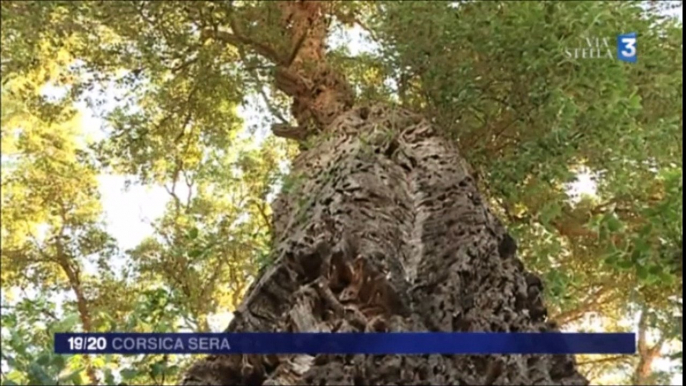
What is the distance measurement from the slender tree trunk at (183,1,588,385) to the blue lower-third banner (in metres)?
0.01

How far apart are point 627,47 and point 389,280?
1104 mm

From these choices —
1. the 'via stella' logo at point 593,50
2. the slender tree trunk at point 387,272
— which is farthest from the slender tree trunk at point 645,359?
the 'via stella' logo at point 593,50

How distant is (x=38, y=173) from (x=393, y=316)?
38.5 inches

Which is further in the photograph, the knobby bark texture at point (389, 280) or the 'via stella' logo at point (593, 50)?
the 'via stella' logo at point (593, 50)

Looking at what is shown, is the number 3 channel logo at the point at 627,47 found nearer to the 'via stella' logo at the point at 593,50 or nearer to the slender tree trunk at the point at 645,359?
the 'via stella' logo at the point at 593,50

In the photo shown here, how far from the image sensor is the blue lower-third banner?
876 millimetres

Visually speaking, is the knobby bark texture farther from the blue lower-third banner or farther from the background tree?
the background tree

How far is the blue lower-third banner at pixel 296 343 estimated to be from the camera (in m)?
0.88

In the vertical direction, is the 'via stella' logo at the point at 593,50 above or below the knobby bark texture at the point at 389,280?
above

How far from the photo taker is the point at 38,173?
155cm

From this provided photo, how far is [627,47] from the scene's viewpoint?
69.5 inches

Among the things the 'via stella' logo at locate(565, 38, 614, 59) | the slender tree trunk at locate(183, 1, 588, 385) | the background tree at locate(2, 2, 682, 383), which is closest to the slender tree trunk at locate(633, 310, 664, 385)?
the background tree at locate(2, 2, 682, 383)

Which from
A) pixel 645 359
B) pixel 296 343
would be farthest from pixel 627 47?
pixel 296 343

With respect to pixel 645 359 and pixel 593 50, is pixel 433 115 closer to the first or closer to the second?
pixel 593 50
